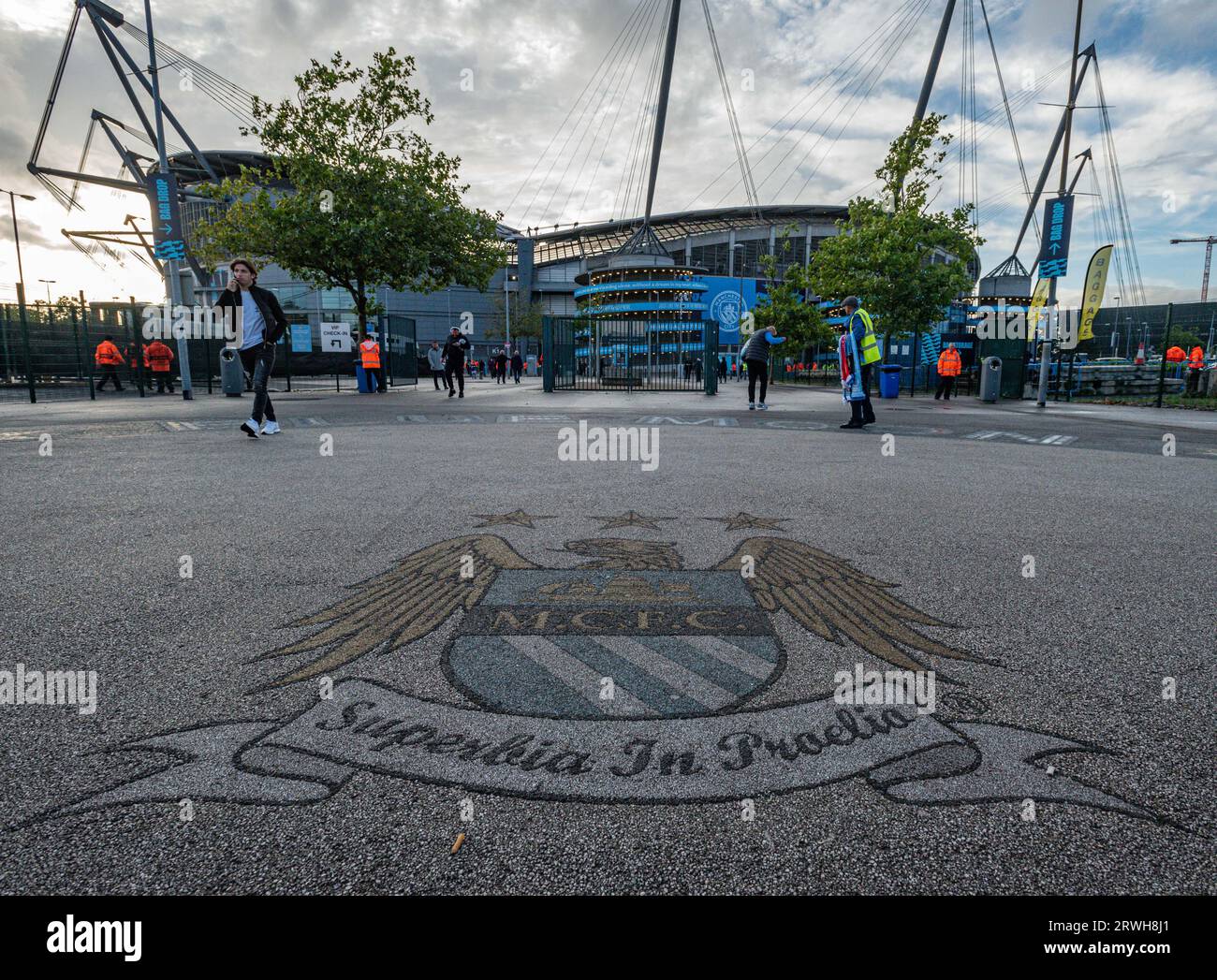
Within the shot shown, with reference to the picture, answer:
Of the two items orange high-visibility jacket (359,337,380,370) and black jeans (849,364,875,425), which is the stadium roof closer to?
orange high-visibility jacket (359,337,380,370)

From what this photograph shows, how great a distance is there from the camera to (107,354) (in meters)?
21.4

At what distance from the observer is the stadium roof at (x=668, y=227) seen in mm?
100500

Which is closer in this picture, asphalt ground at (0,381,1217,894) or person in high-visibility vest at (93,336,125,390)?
asphalt ground at (0,381,1217,894)

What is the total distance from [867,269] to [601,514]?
1030 inches

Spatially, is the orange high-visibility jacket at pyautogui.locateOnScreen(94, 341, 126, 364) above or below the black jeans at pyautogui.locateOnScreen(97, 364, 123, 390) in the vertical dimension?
above

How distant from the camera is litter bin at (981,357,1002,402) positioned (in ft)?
70.8

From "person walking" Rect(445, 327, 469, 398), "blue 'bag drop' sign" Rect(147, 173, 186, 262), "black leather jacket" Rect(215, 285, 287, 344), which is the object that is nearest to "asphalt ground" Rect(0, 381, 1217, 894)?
"black leather jacket" Rect(215, 285, 287, 344)

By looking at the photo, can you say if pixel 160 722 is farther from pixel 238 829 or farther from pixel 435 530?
pixel 435 530

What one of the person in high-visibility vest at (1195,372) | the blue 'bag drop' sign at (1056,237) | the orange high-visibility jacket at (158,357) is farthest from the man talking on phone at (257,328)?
the person in high-visibility vest at (1195,372)

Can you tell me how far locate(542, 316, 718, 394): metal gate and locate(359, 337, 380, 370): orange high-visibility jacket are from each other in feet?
18.7

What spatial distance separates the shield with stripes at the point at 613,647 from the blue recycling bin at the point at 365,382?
72.2 ft
